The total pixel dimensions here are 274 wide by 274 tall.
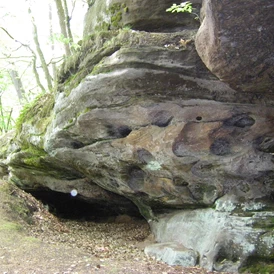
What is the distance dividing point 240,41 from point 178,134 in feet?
10.1

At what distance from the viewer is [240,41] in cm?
444

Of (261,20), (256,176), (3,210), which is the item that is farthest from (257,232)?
(3,210)

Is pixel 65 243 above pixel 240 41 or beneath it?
beneath

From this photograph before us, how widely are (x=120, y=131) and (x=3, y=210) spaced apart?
476 centimetres

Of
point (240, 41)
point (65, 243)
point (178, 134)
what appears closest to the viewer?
point (240, 41)

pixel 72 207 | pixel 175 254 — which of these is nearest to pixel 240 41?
pixel 175 254

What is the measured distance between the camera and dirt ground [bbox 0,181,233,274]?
21.4ft

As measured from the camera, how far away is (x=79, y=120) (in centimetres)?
794

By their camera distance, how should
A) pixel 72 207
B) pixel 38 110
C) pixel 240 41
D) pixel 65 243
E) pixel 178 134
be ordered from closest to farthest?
pixel 240 41 → pixel 178 134 → pixel 65 243 → pixel 38 110 → pixel 72 207

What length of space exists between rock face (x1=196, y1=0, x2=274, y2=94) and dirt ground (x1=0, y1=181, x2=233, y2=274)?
4.11 m

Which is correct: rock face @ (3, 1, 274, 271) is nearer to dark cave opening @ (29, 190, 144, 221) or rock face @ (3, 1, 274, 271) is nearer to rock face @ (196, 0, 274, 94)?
rock face @ (196, 0, 274, 94)

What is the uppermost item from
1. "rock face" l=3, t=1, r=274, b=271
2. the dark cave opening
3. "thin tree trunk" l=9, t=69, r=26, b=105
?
"thin tree trunk" l=9, t=69, r=26, b=105

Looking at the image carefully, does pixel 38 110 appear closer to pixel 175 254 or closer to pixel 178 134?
pixel 178 134

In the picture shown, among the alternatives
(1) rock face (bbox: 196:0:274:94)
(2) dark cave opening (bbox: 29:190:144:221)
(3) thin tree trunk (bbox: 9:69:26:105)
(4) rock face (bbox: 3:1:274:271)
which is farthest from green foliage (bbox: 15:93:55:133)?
(3) thin tree trunk (bbox: 9:69:26:105)
